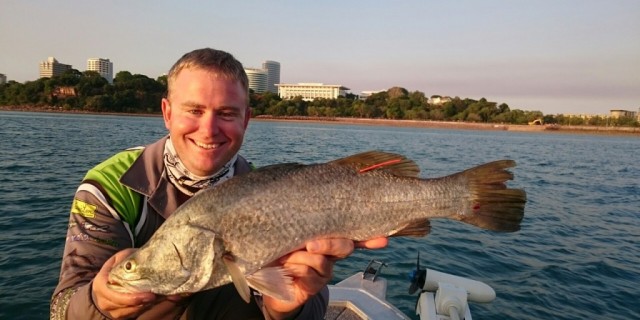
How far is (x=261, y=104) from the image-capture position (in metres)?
146

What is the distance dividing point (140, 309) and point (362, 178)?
1.83 meters

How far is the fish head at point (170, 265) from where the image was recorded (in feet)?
9.08

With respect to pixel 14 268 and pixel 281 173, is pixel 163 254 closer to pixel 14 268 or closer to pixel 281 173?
pixel 281 173

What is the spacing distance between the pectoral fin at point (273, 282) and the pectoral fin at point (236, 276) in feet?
0.25

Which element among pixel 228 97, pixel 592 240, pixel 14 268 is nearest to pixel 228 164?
pixel 228 97

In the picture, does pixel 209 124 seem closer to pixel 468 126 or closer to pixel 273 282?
pixel 273 282

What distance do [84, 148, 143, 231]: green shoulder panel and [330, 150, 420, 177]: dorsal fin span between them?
5.46 feet

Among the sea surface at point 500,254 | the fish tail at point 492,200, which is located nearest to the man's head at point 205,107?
the fish tail at point 492,200

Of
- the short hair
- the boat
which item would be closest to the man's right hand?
the short hair

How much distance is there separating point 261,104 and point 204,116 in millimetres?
145254

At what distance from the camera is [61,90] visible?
121 m

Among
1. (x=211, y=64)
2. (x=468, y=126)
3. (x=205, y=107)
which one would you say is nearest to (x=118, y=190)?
(x=205, y=107)

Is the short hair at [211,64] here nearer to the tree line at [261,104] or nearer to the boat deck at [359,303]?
the boat deck at [359,303]

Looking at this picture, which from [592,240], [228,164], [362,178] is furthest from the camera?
[592,240]
